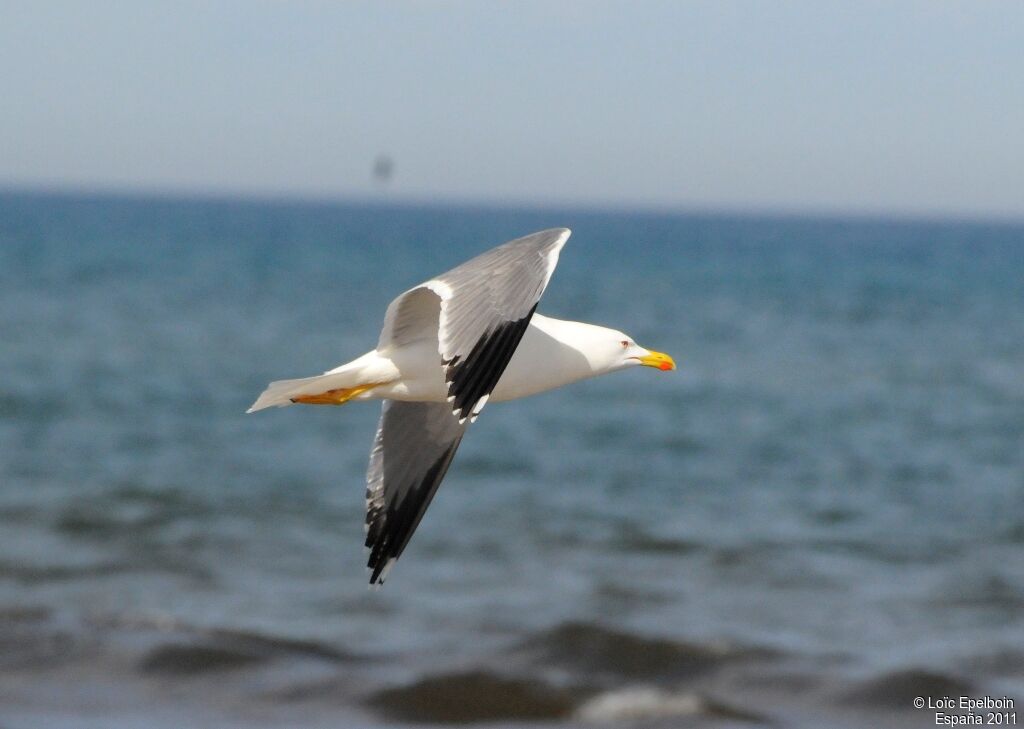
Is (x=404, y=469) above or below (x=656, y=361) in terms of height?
below

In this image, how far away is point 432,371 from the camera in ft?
19.1

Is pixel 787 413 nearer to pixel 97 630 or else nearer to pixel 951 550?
pixel 951 550

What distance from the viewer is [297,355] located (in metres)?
28.1

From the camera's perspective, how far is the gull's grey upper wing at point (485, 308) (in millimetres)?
4816

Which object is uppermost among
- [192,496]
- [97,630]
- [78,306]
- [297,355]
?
[78,306]

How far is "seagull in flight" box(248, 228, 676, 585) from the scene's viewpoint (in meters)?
4.93

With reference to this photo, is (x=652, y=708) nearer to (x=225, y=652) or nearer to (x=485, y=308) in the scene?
(x=225, y=652)

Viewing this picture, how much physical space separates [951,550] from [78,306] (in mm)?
26747

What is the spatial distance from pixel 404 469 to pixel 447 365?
1915mm

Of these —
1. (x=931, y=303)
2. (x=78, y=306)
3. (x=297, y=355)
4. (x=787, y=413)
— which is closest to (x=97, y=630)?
(x=787, y=413)

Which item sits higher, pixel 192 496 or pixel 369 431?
pixel 369 431

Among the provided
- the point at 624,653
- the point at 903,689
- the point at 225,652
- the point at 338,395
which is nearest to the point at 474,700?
the point at 624,653

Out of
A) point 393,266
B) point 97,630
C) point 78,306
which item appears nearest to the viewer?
point 97,630

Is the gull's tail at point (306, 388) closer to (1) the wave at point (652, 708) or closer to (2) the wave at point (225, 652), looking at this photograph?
(1) the wave at point (652, 708)
